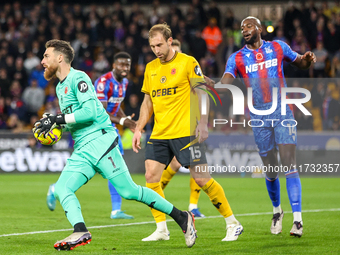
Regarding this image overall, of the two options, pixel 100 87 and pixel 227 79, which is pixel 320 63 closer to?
pixel 100 87

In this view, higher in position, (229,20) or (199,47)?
(229,20)

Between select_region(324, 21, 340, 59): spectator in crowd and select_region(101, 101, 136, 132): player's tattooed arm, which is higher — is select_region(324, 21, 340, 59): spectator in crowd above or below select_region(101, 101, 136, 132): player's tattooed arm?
above

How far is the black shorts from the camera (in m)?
5.93

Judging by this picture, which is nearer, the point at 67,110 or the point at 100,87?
the point at 67,110

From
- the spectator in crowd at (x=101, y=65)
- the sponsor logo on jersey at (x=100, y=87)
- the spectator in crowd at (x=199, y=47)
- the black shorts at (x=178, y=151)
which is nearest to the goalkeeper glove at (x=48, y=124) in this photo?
the black shorts at (x=178, y=151)

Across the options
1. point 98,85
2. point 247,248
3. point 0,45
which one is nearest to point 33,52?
point 0,45

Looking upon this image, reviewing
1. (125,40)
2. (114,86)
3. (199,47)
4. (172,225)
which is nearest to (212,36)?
(199,47)

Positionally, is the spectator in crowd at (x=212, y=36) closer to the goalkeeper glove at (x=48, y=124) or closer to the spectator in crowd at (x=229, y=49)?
the spectator in crowd at (x=229, y=49)

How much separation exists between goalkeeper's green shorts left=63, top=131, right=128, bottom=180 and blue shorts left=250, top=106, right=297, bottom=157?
1.98 metres

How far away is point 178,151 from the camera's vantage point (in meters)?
5.98

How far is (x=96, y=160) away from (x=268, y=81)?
2436mm

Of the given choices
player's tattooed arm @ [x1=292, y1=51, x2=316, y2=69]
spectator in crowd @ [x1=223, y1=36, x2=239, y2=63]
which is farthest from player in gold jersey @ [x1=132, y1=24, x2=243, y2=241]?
spectator in crowd @ [x1=223, y1=36, x2=239, y2=63]

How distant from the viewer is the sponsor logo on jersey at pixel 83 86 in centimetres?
523

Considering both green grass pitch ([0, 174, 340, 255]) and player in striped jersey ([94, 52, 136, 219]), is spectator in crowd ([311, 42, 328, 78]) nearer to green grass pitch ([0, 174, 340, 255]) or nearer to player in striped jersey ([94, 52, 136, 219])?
green grass pitch ([0, 174, 340, 255])
